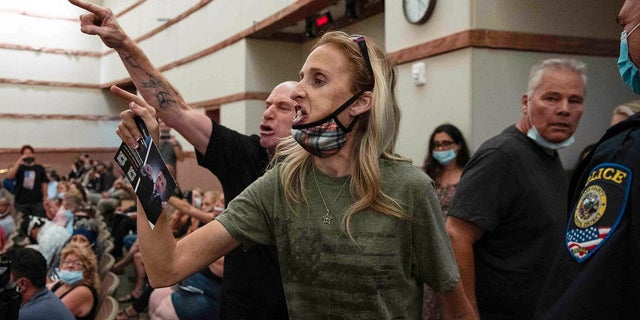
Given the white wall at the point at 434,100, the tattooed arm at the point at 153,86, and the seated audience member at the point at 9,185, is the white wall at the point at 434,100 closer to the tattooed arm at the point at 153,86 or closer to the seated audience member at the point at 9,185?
the tattooed arm at the point at 153,86

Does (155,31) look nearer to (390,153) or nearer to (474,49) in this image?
(474,49)

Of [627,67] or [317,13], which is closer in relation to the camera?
[627,67]

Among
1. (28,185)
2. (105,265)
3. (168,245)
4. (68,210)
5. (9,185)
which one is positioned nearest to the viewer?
(168,245)

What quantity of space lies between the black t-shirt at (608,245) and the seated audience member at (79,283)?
3.30 metres

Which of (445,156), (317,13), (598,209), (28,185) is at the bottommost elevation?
(28,185)

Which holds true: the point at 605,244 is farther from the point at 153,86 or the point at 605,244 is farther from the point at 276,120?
the point at 153,86

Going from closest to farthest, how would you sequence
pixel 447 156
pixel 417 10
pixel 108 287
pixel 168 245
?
pixel 168 245 → pixel 447 156 → pixel 108 287 → pixel 417 10

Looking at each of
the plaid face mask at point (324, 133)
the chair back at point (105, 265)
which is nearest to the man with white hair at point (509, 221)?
the plaid face mask at point (324, 133)

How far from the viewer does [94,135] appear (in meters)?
16.5

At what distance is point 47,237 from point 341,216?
16.3ft

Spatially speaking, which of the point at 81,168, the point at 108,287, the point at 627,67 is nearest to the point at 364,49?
the point at 627,67

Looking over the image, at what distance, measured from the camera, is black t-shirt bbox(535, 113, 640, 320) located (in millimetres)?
872

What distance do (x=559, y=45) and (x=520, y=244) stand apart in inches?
98.0

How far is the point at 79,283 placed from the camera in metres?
3.69
